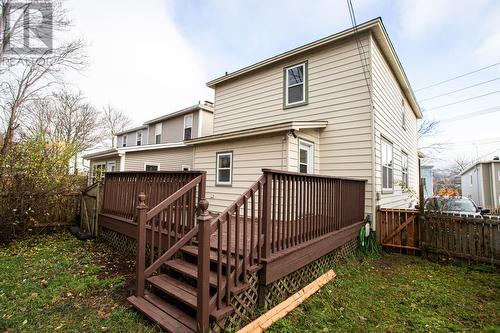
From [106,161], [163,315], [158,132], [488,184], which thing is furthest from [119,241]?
[488,184]

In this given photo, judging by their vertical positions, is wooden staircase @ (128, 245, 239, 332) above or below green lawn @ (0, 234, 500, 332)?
above

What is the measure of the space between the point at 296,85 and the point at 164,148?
8.17m

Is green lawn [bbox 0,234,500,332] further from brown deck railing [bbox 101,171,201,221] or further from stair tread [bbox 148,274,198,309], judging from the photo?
brown deck railing [bbox 101,171,201,221]

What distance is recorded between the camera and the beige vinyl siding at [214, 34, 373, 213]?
6480mm

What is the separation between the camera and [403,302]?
3.57 m

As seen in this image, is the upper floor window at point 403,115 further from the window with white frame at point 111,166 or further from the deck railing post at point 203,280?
the window with white frame at point 111,166

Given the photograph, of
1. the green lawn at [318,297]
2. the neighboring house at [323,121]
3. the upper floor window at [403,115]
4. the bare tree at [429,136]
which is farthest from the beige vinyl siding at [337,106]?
the bare tree at [429,136]

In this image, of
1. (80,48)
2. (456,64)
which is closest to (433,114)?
(456,64)

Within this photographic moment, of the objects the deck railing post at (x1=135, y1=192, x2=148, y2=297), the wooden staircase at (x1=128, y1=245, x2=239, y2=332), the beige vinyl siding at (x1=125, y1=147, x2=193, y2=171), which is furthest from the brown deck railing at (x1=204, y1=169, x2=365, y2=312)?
the beige vinyl siding at (x1=125, y1=147, x2=193, y2=171)

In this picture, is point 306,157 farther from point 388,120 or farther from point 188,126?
point 188,126

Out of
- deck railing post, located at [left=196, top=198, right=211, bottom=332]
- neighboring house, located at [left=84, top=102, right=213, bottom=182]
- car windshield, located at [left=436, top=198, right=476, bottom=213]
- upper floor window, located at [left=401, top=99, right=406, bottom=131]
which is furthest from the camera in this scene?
neighboring house, located at [left=84, top=102, right=213, bottom=182]

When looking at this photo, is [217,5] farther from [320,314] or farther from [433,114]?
[433,114]

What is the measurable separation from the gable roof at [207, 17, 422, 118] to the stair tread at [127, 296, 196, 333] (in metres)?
7.63

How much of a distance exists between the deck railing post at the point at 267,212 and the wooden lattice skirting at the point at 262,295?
340 millimetres
